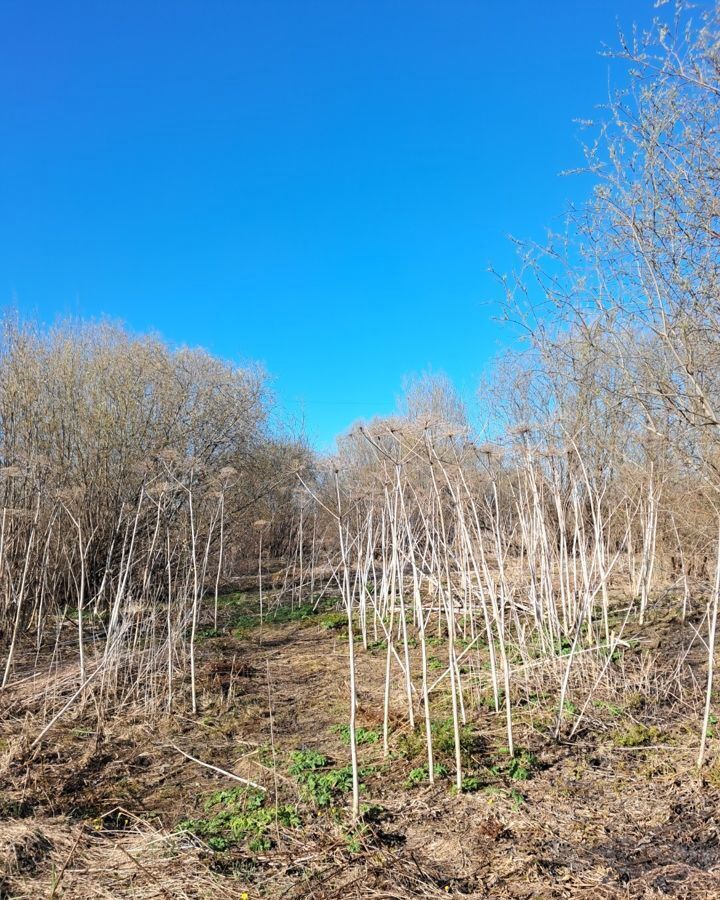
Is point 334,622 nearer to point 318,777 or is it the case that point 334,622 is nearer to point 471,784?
point 318,777

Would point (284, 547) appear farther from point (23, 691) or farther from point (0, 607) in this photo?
point (23, 691)

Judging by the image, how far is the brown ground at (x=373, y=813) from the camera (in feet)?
7.13

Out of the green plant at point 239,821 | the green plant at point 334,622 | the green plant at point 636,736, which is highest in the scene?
the green plant at point 334,622

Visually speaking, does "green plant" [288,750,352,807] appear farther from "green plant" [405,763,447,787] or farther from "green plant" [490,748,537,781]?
"green plant" [490,748,537,781]

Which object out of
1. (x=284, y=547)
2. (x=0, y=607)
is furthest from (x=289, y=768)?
(x=284, y=547)

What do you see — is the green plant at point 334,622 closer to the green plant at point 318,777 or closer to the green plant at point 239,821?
the green plant at point 318,777

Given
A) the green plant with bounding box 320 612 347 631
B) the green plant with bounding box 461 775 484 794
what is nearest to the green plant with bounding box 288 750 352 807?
the green plant with bounding box 461 775 484 794

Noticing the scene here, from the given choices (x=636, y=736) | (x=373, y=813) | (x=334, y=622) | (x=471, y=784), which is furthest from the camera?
(x=334, y=622)

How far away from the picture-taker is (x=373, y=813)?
102 inches

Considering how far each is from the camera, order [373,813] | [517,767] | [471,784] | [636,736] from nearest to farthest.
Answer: [373,813], [471,784], [517,767], [636,736]

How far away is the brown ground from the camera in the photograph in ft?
7.13

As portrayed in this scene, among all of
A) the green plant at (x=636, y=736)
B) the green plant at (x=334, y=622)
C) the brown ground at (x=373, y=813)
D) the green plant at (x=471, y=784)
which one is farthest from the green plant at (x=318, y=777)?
the green plant at (x=334, y=622)

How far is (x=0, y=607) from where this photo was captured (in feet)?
19.3

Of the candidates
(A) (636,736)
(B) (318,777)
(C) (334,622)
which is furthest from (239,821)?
(C) (334,622)
